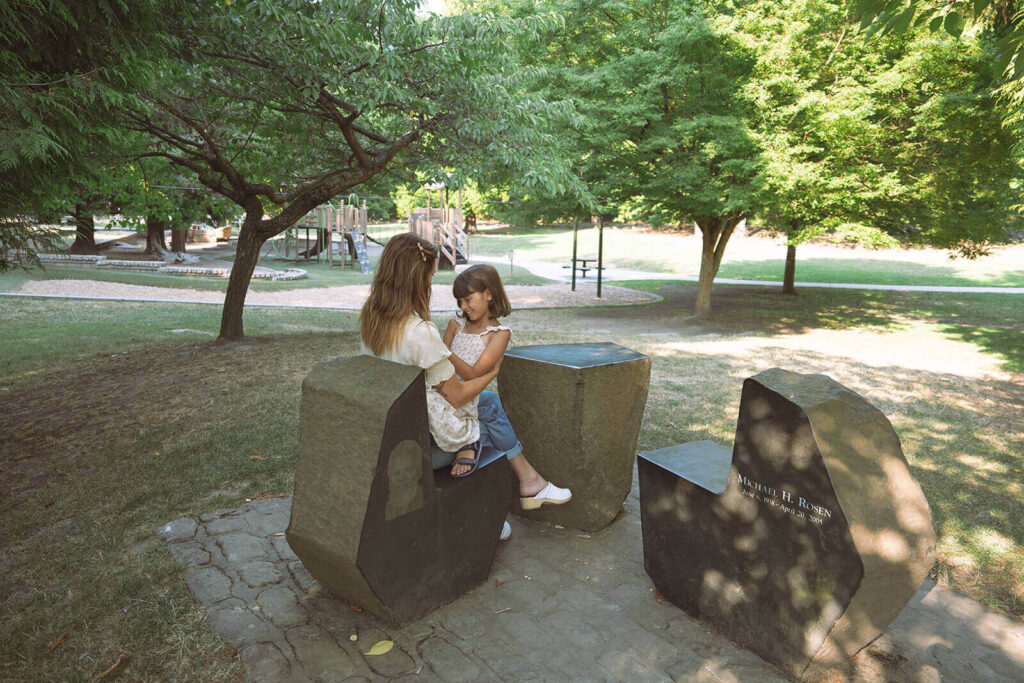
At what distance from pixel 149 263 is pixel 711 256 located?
21.8 m

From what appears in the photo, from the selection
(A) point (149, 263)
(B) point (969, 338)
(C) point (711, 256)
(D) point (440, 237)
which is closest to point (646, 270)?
(D) point (440, 237)

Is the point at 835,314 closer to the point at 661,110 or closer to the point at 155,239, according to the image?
the point at 661,110

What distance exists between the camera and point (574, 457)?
3869 millimetres

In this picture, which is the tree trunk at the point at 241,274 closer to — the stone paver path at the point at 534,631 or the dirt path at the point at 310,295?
the dirt path at the point at 310,295

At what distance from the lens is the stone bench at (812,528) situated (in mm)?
2438

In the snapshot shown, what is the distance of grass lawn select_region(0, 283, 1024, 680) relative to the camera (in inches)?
119

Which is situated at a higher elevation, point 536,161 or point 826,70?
point 826,70

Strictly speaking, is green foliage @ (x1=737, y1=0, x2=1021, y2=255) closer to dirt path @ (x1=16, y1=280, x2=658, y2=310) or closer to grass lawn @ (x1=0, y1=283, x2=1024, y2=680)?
grass lawn @ (x1=0, y1=283, x2=1024, y2=680)

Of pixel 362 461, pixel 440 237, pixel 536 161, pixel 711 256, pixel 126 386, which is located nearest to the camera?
pixel 362 461

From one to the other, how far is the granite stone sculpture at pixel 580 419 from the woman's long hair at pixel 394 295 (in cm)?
101

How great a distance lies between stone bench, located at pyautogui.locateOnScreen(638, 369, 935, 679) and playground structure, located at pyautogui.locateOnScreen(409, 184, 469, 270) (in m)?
27.3

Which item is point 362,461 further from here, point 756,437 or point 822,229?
point 822,229

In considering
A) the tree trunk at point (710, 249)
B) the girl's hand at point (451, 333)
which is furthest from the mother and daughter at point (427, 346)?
the tree trunk at point (710, 249)

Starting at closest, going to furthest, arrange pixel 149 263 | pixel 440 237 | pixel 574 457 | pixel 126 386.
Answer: pixel 574 457 < pixel 126 386 < pixel 149 263 < pixel 440 237
